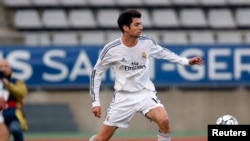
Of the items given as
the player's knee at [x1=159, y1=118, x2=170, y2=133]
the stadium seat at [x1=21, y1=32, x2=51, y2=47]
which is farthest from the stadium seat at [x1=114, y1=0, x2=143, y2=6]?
the player's knee at [x1=159, y1=118, x2=170, y2=133]

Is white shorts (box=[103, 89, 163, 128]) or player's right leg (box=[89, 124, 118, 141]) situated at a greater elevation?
white shorts (box=[103, 89, 163, 128])

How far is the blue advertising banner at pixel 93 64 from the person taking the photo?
21.4 meters

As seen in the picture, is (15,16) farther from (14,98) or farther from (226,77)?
(14,98)

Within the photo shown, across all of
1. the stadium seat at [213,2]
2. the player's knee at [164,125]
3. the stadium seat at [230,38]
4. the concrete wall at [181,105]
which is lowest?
the concrete wall at [181,105]

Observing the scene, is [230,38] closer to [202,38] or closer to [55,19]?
[202,38]

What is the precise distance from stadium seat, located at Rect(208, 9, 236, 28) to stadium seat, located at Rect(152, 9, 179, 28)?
91 centimetres

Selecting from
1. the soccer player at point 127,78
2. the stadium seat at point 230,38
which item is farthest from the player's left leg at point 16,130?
the stadium seat at point 230,38

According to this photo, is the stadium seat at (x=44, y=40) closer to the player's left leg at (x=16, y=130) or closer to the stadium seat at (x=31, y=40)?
the stadium seat at (x=31, y=40)

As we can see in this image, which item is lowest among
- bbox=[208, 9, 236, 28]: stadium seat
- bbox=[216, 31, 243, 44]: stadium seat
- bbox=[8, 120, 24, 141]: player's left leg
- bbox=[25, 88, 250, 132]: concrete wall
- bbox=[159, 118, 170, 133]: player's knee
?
bbox=[25, 88, 250, 132]: concrete wall

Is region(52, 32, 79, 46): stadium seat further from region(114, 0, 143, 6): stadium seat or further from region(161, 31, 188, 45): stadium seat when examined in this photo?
region(114, 0, 143, 6): stadium seat

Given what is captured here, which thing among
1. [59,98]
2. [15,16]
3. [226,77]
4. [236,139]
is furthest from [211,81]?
[236,139]

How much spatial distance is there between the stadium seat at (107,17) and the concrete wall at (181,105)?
12.5 ft

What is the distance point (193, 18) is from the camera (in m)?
25.7

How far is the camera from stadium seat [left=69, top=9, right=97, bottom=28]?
25.3 m
